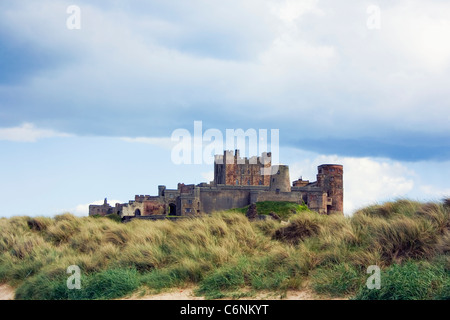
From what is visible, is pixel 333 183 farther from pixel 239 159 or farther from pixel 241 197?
pixel 239 159

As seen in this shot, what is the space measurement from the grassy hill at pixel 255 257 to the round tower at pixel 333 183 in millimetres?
47895

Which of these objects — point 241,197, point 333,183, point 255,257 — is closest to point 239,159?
point 241,197

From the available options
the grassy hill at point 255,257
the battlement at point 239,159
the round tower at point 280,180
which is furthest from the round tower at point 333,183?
the grassy hill at point 255,257

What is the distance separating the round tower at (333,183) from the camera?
201ft

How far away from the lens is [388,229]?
34.2 feet

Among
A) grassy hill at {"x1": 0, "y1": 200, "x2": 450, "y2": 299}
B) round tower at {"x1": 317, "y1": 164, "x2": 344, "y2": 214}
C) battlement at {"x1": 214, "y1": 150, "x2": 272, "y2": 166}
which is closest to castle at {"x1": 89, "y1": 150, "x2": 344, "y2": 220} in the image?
round tower at {"x1": 317, "y1": 164, "x2": 344, "y2": 214}

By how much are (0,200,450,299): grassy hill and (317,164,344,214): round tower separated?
47.9 metres

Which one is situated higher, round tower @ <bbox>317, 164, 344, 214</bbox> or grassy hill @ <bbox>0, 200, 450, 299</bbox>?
round tower @ <bbox>317, 164, 344, 214</bbox>

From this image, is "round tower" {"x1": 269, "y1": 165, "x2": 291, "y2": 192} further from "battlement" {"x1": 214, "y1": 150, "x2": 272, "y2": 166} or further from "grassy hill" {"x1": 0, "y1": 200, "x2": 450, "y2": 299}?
"grassy hill" {"x1": 0, "y1": 200, "x2": 450, "y2": 299}

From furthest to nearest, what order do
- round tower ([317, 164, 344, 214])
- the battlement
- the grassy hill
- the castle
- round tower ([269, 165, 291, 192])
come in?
the battlement
round tower ([317, 164, 344, 214])
round tower ([269, 165, 291, 192])
the castle
the grassy hill

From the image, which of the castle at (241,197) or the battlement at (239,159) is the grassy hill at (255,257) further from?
the battlement at (239,159)

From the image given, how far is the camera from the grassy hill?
9.03 metres

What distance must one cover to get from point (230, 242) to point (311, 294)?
362cm
